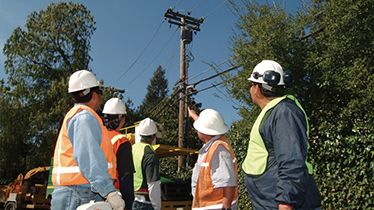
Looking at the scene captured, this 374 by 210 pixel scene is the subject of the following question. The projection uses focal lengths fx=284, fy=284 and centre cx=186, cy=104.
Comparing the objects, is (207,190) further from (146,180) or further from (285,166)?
(285,166)

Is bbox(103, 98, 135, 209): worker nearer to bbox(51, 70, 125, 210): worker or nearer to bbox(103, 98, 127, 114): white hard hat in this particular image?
bbox(103, 98, 127, 114): white hard hat

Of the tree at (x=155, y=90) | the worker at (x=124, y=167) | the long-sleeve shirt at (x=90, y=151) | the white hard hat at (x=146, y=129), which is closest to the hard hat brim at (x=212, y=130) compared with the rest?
the worker at (x=124, y=167)

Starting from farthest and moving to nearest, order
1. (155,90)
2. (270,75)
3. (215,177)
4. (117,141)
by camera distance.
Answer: (155,90) < (117,141) < (215,177) < (270,75)

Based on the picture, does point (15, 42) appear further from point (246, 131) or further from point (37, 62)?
→ point (246, 131)

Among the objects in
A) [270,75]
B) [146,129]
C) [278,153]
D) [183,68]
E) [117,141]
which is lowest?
[278,153]

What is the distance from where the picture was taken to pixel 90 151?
7.41ft

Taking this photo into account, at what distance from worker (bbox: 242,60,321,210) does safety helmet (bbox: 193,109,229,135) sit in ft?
3.63

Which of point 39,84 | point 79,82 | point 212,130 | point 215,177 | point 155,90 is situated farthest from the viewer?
point 155,90

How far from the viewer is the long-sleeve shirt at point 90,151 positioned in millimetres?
2186

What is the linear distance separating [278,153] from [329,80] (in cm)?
549

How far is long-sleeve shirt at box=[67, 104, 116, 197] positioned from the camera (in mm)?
2186

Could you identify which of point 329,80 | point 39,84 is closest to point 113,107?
point 329,80

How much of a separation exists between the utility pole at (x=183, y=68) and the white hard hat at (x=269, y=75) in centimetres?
1171

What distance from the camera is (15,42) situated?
21.8 meters
